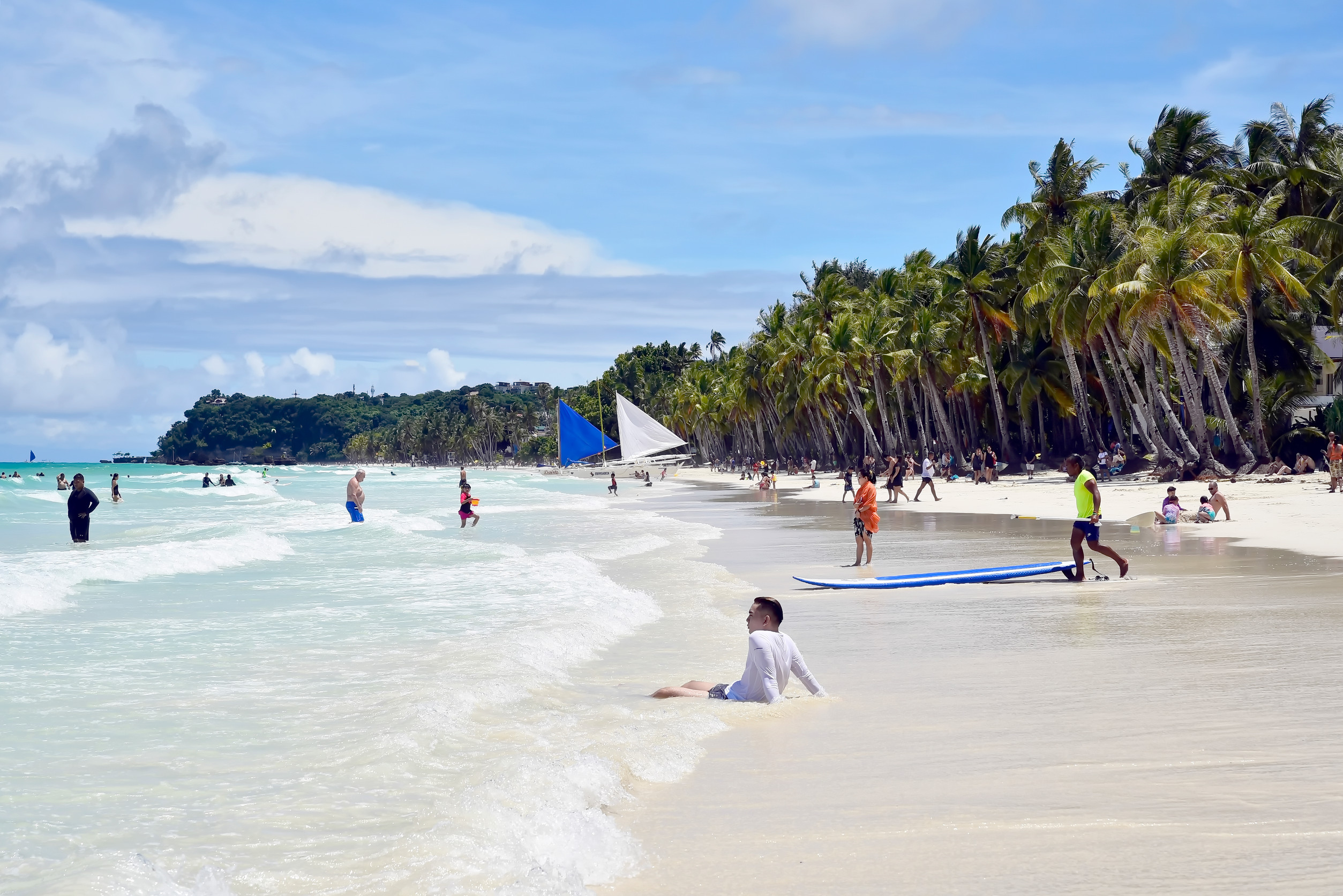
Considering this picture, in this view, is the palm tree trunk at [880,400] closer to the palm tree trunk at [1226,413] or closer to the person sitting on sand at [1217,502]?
the palm tree trunk at [1226,413]

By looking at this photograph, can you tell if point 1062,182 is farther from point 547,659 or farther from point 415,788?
point 415,788

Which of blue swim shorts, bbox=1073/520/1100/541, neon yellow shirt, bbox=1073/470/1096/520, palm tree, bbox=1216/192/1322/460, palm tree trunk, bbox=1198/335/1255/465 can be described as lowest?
blue swim shorts, bbox=1073/520/1100/541

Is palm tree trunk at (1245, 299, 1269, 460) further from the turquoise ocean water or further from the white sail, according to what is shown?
the white sail

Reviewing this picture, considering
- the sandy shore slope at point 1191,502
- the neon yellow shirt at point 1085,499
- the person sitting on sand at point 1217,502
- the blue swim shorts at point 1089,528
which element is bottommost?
the sandy shore slope at point 1191,502

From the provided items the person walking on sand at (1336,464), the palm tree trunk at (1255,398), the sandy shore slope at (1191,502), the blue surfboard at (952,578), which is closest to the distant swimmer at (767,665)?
the blue surfboard at (952,578)

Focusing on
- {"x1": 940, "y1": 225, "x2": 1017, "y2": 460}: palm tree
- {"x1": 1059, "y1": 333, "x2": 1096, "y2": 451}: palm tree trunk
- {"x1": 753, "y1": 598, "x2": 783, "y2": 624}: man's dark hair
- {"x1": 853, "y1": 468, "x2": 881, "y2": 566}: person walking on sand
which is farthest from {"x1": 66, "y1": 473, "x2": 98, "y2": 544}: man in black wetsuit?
{"x1": 940, "y1": 225, "x2": 1017, "y2": 460}: palm tree

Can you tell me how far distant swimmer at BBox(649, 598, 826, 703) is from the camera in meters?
6.80

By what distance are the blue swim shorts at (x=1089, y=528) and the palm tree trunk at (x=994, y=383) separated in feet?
119

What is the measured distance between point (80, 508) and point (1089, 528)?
1792cm

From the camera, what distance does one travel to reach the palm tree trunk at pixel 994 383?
156 feet

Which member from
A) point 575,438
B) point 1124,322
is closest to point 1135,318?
point 1124,322

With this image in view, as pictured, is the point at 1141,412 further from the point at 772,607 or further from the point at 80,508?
the point at 772,607

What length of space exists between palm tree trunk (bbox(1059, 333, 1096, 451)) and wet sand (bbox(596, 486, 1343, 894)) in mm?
29608

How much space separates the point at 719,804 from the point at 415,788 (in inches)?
56.9
